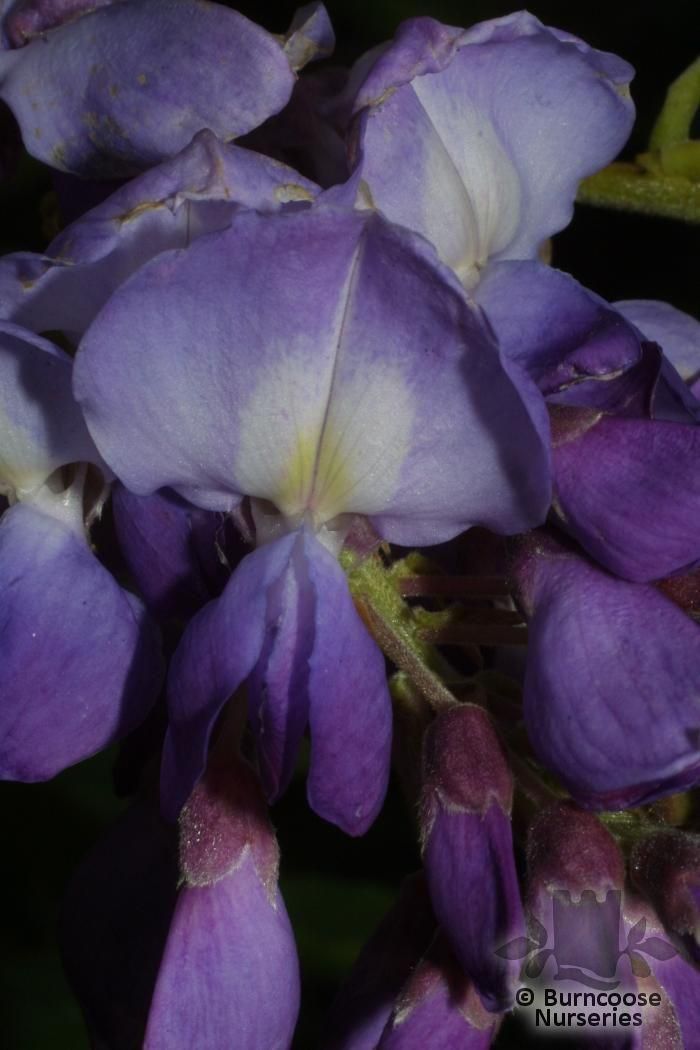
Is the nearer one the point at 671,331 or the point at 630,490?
the point at 630,490

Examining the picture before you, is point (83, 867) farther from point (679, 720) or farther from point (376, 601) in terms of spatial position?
point (679, 720)

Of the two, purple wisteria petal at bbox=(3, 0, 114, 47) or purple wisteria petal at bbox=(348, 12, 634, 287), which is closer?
purple wisteria petal at bbox=(348, 12, 634, 287)

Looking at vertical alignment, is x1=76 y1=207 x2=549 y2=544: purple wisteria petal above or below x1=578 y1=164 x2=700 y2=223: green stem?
above

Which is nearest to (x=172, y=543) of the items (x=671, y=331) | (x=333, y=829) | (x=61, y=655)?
(x=61, y=655)

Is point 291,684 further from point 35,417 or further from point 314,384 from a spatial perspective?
point 35,417

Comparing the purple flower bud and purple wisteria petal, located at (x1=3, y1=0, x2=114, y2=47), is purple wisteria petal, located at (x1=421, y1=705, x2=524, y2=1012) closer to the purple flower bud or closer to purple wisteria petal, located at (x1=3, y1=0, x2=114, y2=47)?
the purple flower bud

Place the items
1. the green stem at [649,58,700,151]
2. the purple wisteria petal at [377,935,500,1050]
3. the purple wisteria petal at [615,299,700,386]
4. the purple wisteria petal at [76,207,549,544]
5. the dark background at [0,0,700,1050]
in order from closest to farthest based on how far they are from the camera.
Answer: the purple wisteria petal at [76,207,549,544]
the purple wisteria petal at [377,935,500,1050]
the purple wisteria petal at [615,299,700,386]
the green stem at [649,58,700,151]
the dark background at [0,0,700,1050]

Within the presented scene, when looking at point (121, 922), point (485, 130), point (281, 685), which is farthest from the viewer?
point (121, 922)

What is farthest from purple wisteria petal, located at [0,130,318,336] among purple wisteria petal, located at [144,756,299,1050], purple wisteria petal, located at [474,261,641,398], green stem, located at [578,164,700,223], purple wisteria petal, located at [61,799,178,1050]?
green stem, located at [578,164,700,223]
